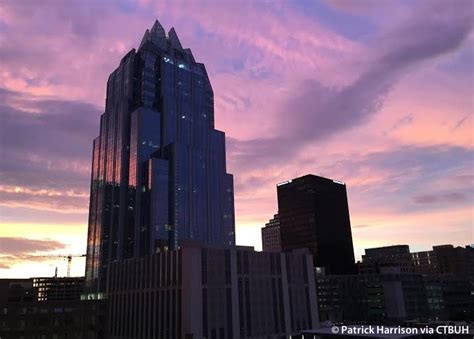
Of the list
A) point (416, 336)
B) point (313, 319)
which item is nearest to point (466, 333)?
point (416, 336)

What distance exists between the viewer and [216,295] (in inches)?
4439

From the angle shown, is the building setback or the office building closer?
the building setback

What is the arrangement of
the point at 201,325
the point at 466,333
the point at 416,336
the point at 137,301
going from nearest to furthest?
the point at 416,336 < the point at 466,333 < the point at 201,325 < the point at 137,301

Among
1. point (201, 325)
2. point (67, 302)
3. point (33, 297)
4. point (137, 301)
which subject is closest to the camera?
point (201, 325)

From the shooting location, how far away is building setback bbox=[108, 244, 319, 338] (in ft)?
360

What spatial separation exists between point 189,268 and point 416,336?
5473 centimetres

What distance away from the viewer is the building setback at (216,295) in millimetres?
109875

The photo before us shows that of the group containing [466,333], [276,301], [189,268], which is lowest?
[466,333]

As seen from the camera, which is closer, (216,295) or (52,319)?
(216,295)

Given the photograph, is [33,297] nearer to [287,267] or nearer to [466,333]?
[287,267]

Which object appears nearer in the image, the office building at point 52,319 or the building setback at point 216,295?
the building setback at point 216,295

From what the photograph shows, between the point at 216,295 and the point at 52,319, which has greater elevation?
the point at 216,295

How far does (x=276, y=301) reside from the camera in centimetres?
12594

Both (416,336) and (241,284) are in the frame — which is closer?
(416,336)
